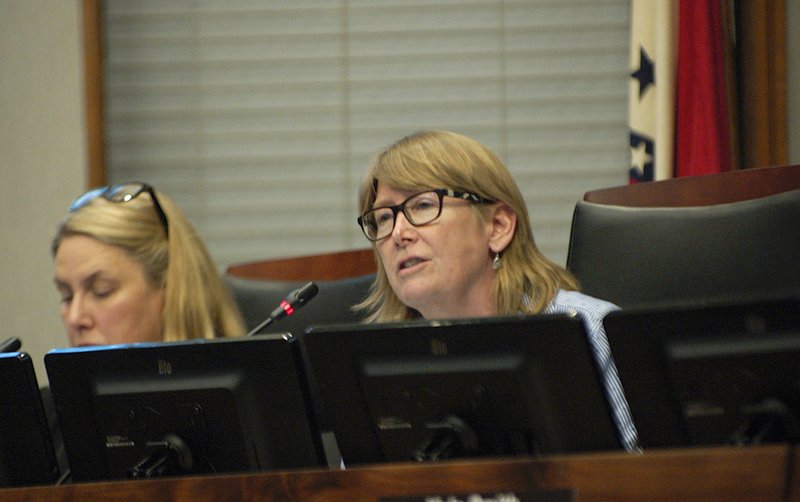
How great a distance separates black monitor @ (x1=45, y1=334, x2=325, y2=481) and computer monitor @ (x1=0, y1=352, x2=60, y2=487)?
0.13 ft

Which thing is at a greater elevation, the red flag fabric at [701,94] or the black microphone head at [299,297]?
the red flag fabric at [701,94]

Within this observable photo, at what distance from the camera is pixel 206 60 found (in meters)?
3.50

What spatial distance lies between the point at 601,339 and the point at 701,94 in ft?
4.58

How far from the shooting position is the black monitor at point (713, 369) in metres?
1.13

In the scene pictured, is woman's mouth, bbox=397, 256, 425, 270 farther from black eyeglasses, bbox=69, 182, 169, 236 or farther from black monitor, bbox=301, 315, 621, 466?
black monitor, bbox=301, 315, 621, 466

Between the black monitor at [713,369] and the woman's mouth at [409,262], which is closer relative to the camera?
the black monitor at [713,369]

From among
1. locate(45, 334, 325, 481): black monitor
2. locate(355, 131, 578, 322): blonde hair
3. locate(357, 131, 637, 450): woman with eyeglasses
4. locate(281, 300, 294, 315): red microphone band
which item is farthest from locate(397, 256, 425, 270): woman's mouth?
locate(45, 334, 325, 481): black monitor

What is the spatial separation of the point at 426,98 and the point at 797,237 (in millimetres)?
1763

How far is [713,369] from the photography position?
1.16m

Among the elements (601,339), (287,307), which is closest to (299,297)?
(287,307)

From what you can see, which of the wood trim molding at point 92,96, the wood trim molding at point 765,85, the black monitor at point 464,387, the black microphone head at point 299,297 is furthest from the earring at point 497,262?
the wood trim molding at point 92,96

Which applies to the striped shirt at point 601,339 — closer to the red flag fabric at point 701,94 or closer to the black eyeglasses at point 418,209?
the black eyeglasses at point 418,209

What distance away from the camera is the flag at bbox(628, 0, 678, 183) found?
2961mm

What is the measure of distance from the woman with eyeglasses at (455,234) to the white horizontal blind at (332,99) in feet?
4.35
